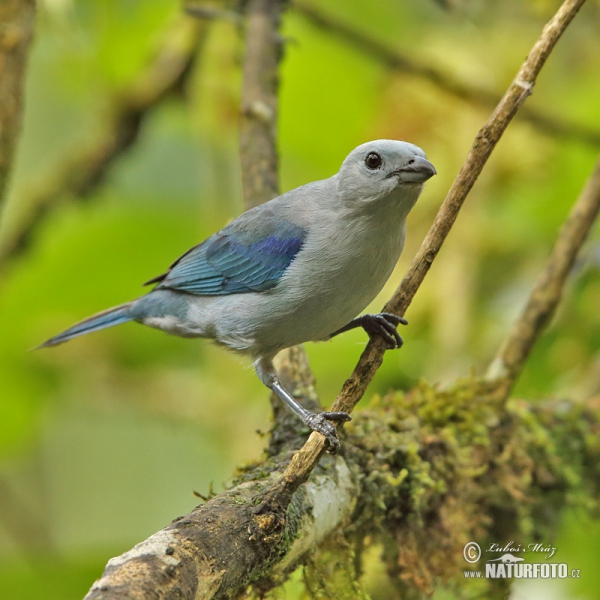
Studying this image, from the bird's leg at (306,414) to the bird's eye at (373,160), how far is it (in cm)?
92

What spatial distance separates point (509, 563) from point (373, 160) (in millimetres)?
1708

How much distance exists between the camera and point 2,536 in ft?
24.9

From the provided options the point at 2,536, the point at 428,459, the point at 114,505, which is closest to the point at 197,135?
the point at 428,459

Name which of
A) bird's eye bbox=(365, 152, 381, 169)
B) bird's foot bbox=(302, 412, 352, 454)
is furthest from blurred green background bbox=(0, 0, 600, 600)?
bird's foot bbox=(302, 412, 352, 454)

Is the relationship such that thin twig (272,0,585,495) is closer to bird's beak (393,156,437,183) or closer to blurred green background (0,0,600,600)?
bird's beak (393,156,437,183)

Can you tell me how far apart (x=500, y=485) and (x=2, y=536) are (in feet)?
19.8

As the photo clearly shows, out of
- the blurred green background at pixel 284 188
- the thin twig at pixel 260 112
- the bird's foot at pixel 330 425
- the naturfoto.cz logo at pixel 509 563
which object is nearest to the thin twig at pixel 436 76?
the blurred green background at pixel 284 188

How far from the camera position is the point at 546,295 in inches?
132

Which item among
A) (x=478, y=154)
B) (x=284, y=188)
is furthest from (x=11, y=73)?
(x=284, y=188)

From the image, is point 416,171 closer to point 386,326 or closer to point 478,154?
point 478,154

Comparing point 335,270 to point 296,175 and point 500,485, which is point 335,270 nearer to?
point 500,485

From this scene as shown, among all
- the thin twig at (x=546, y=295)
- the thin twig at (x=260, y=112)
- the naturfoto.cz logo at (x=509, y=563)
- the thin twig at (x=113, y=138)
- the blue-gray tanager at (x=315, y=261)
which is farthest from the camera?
the thin twig at (x=113, y=138)

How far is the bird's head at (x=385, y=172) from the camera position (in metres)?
2.78

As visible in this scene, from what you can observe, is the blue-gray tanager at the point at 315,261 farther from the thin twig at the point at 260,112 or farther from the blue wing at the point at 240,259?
the thin twig at the point at 260,112
